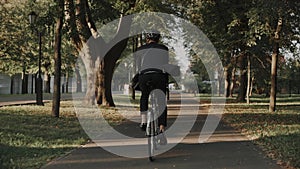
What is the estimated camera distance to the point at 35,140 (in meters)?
11.0

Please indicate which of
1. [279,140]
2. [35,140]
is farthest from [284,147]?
[35,140]

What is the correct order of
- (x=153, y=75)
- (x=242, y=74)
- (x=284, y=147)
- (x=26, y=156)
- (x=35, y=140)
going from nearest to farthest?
1. (x=26, y=156)
2. (x=153, y=75)
3. (x=284, y=147)
4. (x=35, y=140)
5. (x=242, y=74)

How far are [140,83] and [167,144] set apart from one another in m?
1.89

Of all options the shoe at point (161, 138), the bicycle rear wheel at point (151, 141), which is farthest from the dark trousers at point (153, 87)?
the shoe at point (161, 138)

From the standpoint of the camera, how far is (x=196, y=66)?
62.0 meters

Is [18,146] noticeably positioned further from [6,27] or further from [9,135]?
[6,27]

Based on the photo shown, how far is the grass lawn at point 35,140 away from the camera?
27.4 ft

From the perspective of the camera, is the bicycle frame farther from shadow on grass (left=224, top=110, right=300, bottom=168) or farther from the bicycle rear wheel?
shadow on grass (left=224, top=110, right=300, bottom=168)

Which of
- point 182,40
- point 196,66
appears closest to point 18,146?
point 182,40

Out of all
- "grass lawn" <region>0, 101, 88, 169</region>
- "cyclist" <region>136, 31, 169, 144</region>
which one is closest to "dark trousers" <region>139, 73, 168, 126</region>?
"cyclist" <region>136, 31, 169, 144</region>

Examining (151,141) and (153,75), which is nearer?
(151,141)

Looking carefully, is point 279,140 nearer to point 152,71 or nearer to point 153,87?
point 153,87

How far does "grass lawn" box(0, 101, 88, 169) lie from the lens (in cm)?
836

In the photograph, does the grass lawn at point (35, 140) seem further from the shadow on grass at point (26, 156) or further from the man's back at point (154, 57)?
the man's back at point (154, 57)
